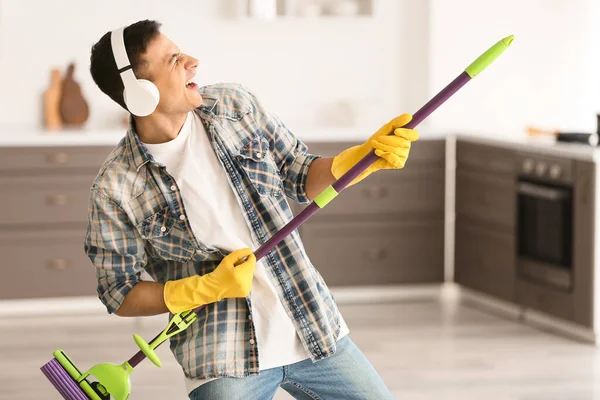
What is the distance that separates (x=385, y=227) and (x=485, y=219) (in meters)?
0.52

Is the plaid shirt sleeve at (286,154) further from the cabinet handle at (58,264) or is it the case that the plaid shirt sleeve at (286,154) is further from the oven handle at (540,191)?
the cabinet handle at (58,264)

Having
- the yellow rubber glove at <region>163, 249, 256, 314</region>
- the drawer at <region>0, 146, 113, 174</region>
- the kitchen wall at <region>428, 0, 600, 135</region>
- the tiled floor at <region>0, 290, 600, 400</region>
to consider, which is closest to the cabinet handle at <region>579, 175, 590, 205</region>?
A: the tiled floor at <region>0, 290, 600, 400</region>

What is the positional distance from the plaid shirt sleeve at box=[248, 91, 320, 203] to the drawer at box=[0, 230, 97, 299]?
111 inches

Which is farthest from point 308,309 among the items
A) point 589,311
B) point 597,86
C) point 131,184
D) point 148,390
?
point 597,86

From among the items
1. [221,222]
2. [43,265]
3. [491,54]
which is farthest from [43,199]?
[491,54]

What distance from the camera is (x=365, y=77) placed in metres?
5.63

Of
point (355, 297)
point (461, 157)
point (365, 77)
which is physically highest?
point (365, 77)

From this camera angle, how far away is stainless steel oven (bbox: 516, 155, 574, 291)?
4.28m

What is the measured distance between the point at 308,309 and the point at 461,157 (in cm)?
318

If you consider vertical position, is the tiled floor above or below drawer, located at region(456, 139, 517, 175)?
below

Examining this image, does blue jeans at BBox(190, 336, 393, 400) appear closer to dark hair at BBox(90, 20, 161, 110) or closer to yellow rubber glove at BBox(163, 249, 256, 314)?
yellow rubber glove at BBox(163, 249, 256, 314)

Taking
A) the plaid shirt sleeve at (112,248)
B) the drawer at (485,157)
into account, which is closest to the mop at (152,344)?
the plaid shirt sleeve at (112,248)

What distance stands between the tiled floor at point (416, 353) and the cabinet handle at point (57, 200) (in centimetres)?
57

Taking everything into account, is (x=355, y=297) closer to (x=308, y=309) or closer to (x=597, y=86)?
(x=597, y=86)
